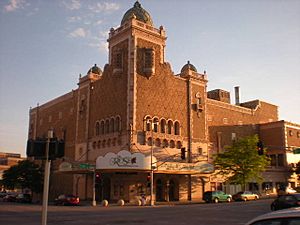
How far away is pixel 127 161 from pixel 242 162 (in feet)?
67.2

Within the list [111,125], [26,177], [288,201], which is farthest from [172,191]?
[288,201]

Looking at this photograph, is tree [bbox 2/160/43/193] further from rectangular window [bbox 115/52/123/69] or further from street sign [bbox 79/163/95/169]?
rectangular window [bbox 115/52/123/69]

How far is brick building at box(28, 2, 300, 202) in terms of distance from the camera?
159ft

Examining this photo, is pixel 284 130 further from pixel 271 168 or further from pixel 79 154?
pixel 79 154

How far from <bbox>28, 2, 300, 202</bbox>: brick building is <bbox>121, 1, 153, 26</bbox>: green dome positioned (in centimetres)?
15

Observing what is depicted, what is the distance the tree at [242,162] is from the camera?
181ft

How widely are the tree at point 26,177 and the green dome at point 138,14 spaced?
30.3 metres

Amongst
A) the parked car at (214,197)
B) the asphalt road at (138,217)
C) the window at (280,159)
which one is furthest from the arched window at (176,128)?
the window at (280,159)

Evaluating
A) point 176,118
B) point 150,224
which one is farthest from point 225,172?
point 150,224

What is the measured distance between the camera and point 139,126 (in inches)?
1957

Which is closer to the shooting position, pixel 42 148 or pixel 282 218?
pixel 282 218

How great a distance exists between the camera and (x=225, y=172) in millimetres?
56625

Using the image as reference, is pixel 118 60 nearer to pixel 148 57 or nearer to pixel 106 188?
pixel 148 57

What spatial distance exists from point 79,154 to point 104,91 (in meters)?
11.5
